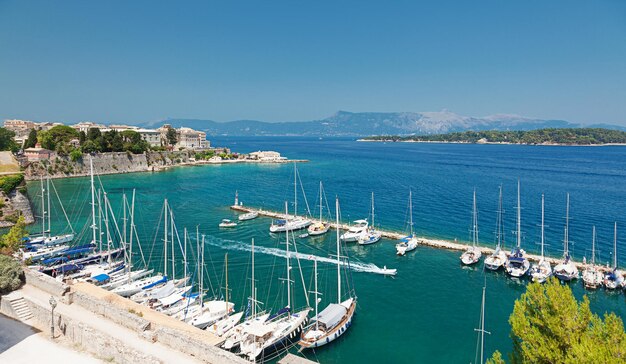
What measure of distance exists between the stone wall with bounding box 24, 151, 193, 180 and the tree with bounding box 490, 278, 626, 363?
3238 inches

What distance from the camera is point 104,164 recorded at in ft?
281

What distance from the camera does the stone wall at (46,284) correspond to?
20.2 meters

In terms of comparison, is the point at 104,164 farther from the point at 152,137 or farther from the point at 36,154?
the point at 152,137

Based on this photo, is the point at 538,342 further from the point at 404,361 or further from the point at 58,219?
the point at 58,219

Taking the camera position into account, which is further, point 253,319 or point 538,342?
point 253,319

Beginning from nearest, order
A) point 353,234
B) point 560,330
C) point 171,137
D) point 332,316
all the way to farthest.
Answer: point 560,330
point 332,316
point 353,234
point 171,137

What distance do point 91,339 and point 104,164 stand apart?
79468mm

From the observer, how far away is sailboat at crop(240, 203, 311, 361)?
19984 millimetres

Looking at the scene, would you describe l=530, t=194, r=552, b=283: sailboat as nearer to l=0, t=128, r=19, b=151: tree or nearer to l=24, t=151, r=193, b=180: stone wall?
l=24, t=151, r=193, b=180: stone wall

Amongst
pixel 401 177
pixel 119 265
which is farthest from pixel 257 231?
pixel 401 177

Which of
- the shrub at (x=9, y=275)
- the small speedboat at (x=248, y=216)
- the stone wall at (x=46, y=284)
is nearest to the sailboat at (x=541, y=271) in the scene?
the small speedboat at (x=248, y=216)

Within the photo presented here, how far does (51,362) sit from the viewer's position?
50.3 ft

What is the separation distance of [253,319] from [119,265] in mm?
15299

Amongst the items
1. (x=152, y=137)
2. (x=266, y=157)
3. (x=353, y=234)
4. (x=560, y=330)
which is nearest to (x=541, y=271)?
(x=353, y=234)
